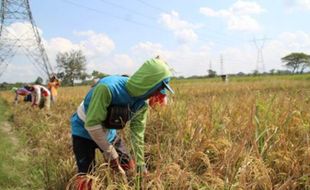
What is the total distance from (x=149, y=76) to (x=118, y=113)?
493 mm

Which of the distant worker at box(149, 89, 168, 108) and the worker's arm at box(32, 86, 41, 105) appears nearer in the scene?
the distant worker at box(149, 89, 168, 108)

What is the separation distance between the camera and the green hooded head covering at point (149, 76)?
326 cm

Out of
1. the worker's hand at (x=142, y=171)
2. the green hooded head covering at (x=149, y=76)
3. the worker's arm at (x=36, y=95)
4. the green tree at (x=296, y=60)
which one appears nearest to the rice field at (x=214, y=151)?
the worker's hand at (x=142, y=171)

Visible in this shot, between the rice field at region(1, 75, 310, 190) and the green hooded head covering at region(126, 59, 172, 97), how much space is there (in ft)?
2.28

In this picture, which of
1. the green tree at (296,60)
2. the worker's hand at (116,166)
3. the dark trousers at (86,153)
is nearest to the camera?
the worker's hand at (116,166)

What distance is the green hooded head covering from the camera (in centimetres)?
326

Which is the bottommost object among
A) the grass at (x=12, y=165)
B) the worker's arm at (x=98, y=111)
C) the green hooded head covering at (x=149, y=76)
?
the grass at (x=12, y=165)

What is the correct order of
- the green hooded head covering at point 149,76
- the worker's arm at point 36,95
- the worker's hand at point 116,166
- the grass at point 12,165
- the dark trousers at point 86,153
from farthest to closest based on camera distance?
1. the worker's arm at point 36,95
2. the grass at point 12,165
3. the dark trousers at point 86,153
4. the worker's hand at point 116,166
5. the green hooded head covering at point 149,76

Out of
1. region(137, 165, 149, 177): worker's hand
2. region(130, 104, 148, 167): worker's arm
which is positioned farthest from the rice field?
region(130, 104, 148, 167): worker's arm

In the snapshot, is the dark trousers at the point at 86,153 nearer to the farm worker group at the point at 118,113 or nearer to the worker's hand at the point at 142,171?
the farm worker group at the point at 118,113

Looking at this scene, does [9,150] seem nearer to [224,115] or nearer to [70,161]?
[70,161]

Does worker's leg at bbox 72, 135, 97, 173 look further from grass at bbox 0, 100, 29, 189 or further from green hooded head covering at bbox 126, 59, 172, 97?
grass at bbox 0, 100, 29, 189

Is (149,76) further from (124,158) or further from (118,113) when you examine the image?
(124,158)

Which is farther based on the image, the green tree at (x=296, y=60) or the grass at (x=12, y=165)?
the green tree at (x=296, y=60)
